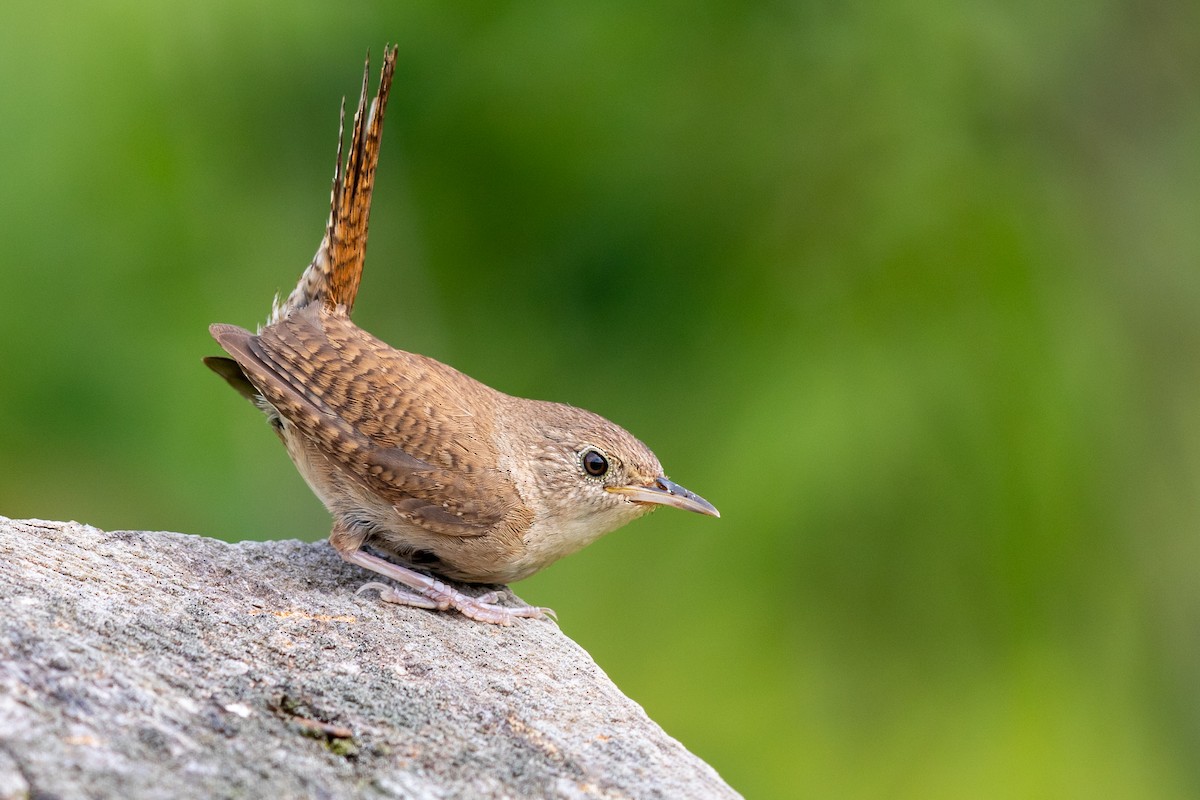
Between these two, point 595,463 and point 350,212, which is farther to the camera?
point 350,212

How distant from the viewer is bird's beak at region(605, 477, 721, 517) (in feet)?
11.4

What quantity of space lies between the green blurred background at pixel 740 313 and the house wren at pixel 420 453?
1.47 meters

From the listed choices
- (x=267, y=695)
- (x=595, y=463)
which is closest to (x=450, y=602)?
(x=595, y=463)

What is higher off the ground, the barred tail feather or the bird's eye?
the barred tail feather

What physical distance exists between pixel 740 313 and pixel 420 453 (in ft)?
7.34

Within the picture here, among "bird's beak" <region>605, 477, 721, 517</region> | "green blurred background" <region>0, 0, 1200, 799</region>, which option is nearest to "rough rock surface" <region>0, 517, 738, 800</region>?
"bird's beak" <region>605, 477, 721, 517</region>

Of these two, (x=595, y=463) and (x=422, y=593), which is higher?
(x=595, y=463)

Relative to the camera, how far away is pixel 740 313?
204 inches

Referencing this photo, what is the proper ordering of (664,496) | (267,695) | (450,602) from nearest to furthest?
(267,695), (450,602), (664,496)

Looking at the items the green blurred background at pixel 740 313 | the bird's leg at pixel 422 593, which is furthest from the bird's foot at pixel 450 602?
the green blurred background at pixel 740 313

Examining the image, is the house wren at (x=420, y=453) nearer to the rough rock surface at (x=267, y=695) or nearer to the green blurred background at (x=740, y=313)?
the rough rock surface at (x=267, y=695)

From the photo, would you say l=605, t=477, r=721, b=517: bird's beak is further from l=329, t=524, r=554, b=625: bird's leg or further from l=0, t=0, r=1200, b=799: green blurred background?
l=0, t=0, r=1200, b=799: green blurred background

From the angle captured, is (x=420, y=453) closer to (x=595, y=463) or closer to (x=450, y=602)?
(x=450, y=602)

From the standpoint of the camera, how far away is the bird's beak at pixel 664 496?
3.47m
